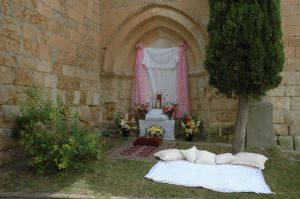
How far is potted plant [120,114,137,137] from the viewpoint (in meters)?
6.54

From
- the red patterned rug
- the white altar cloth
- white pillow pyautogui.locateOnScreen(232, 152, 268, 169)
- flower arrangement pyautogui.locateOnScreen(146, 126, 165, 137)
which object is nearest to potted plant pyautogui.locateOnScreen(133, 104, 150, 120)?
the white altar cloth

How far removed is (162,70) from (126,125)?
5.57ft

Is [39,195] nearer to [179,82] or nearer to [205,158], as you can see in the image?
[205,158]

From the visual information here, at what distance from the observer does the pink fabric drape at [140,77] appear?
7066 millimetres

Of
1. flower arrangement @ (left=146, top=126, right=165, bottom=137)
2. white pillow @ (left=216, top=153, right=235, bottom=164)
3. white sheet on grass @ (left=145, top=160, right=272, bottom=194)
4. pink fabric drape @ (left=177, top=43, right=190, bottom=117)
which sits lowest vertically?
white sheet on grass @ (left=145, top=160, right=272, bottom=194)

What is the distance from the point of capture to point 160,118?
6441mm

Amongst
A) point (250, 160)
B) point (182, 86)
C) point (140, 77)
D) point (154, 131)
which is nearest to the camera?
point (250, 160)

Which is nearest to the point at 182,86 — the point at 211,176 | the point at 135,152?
the point at 135,152

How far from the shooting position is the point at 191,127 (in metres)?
6.13

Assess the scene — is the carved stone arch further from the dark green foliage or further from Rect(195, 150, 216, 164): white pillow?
Rect(195, 150, 216, 164): white pillow

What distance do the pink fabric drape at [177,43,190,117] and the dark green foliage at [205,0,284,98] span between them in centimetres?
223

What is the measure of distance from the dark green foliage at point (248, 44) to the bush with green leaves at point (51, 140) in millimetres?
2439

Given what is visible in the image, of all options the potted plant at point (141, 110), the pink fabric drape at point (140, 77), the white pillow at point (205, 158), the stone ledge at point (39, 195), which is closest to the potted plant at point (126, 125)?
the potted plant at point (141, 110)

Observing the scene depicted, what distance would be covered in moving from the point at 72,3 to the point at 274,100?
4.66 meters
